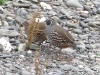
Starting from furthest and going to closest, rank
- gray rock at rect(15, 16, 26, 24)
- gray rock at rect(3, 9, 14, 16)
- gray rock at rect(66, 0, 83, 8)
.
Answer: gray rock at rect(66, 0, 83, 8) < gray rock at rect(3, 9, 14, 16) < gray rock at rect(15, 16, 26, 24)

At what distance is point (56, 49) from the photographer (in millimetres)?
9594

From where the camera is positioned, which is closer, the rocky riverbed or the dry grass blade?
the rocky riverbed

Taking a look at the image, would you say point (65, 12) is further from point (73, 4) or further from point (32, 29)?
point (32, 29)

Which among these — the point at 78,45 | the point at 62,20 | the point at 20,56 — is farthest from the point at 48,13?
the point at 20,56

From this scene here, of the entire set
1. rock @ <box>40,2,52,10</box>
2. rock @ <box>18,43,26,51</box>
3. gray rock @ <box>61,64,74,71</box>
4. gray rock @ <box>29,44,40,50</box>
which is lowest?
gray rock @ <box>61,64,74,71</box>

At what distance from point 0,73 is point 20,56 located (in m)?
1.00

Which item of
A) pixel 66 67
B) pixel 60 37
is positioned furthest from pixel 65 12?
pixel 66 67

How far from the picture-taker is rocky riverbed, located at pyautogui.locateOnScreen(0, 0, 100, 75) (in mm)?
8461

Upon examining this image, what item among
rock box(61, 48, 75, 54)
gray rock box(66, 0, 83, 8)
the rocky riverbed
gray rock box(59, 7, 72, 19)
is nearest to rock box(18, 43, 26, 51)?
the rocky riverbed

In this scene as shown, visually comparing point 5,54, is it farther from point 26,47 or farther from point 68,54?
point 68,54

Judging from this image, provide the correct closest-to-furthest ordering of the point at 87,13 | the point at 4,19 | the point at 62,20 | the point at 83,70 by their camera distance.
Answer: the point at 83,70 → the point at 4,19 → the point at 62,20 → the point at 87,13

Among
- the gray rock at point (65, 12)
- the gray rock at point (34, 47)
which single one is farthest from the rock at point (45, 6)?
the gray rock at point (34, 47)

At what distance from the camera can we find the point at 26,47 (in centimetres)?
924

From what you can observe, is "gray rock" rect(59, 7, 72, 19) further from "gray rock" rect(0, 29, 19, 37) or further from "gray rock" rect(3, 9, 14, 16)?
"gray rock" rect(0, 29, 19, 37)
